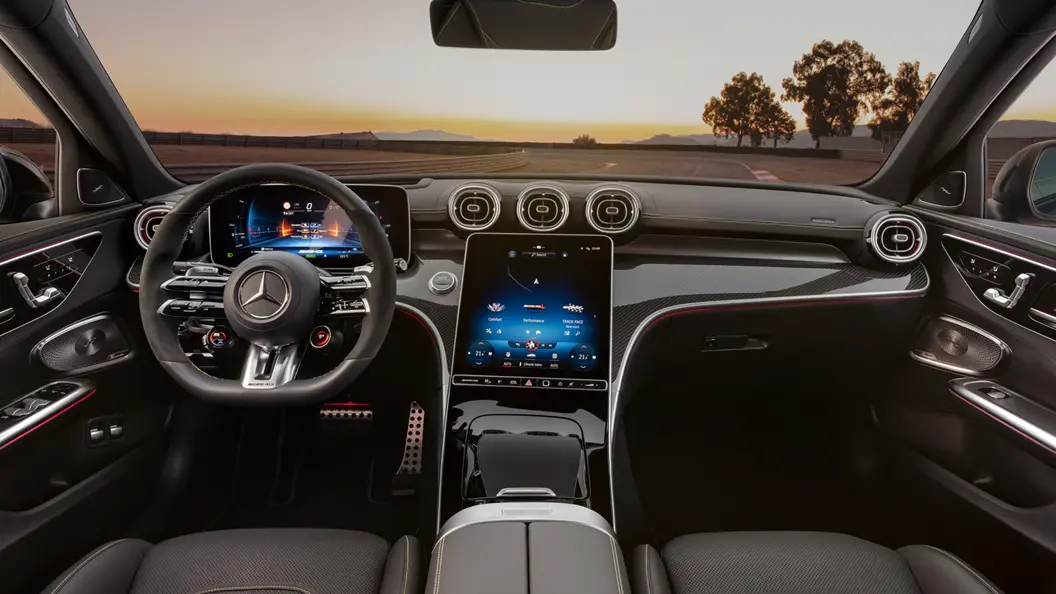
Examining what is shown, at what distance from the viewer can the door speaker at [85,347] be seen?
2.19 metres

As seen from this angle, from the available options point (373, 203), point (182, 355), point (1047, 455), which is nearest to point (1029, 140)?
point (1047, 455)

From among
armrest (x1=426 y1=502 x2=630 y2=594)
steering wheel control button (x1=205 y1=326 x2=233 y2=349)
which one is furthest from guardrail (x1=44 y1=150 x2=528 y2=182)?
armrest (x1=426 y1=502 x2=630 y2=594)

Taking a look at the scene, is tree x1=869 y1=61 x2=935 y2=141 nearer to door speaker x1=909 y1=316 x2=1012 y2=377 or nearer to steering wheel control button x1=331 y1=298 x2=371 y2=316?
door speaker x1=909 y1=316 x2=1012 y2=377

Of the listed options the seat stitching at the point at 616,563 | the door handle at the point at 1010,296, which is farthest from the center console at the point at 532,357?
the door handle at the point at 1010,296

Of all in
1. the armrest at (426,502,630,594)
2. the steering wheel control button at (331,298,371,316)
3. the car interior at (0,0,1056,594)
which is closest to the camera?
the armrest at (426,502,630,594)

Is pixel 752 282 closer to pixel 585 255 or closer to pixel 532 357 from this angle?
pixel 585 255

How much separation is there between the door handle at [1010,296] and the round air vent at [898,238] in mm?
349

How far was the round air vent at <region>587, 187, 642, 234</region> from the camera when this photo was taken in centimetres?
275

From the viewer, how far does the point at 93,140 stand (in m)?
2.59

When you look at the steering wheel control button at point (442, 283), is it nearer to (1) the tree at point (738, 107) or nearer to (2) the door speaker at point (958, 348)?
(1) the tree at point (738, 107)

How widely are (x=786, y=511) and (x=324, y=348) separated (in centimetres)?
207

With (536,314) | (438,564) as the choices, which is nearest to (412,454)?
(536,314)

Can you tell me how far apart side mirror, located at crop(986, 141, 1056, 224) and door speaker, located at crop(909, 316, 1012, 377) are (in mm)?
447

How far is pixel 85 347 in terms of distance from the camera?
2.37m
